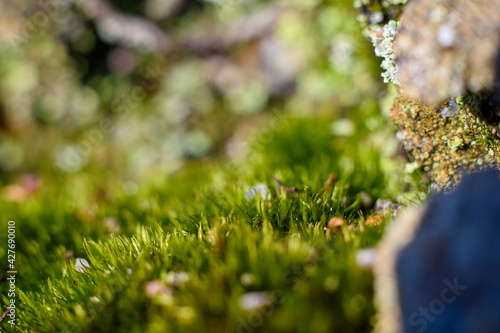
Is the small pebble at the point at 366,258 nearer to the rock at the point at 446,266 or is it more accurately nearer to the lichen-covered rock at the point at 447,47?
the rock at the point at 446,266

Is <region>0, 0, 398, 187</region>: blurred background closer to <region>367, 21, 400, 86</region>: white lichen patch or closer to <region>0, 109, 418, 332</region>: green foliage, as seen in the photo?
<region>0, 109, 418, 332</region>: green foliage

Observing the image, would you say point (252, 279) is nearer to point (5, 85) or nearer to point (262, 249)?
point (262, 249)

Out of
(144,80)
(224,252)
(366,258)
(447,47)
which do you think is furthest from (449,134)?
(144,80)

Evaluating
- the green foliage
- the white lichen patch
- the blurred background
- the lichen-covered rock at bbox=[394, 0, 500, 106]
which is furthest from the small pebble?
the blurred background

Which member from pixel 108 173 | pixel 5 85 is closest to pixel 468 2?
pixel 108 173

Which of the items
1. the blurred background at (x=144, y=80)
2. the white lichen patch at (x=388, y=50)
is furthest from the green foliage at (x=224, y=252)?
the blurred background at (x=144, y=80)
